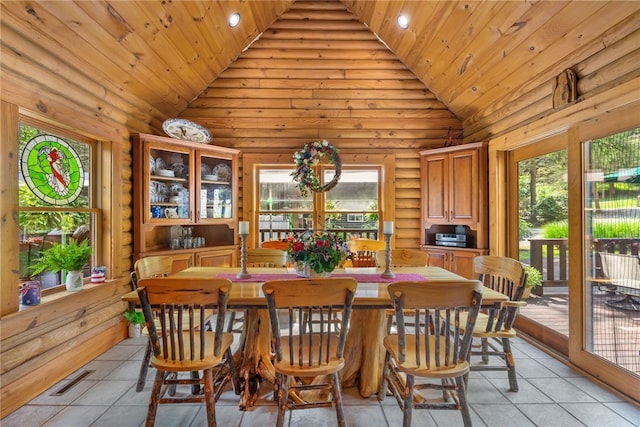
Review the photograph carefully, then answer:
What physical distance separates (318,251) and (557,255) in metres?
2.47

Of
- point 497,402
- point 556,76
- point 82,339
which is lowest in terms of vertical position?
point 497,402

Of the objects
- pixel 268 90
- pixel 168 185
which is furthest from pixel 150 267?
pixel 268 90

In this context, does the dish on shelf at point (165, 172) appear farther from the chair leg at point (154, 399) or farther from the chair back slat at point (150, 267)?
the chair leg at point (154, 399)

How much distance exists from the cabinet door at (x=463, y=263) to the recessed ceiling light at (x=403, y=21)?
2781mm

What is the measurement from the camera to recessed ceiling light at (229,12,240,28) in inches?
142

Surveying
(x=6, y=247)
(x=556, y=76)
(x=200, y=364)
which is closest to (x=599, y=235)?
(x=556, y=76)

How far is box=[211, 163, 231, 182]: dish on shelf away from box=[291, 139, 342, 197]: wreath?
0.89 metres

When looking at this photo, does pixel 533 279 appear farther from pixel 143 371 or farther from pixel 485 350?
pixel 143 371

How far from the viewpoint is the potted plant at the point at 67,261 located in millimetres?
2670

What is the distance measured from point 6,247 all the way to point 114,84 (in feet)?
5.97

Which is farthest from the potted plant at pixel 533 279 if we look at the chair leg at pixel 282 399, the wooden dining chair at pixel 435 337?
the chair leg at pixel 282 399

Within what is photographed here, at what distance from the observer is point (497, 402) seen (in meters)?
2.30

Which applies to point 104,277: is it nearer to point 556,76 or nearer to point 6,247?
point 6,247

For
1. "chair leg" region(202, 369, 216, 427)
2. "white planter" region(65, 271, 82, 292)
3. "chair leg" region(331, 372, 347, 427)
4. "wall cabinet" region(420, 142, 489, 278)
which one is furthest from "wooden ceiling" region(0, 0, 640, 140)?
"chair leg" region(331, 372, 347, 427)
